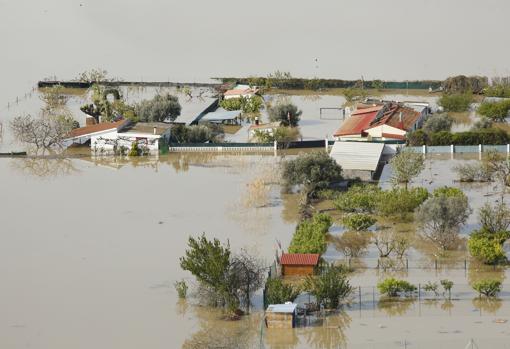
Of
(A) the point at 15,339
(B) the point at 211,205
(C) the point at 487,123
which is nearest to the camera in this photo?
(A) the point at 15,339

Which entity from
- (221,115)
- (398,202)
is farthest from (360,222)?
(221,115)

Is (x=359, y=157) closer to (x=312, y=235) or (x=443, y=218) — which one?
(x=443, y=218)

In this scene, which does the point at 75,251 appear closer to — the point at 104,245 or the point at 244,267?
the point at 104,245

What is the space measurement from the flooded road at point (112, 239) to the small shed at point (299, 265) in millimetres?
1312

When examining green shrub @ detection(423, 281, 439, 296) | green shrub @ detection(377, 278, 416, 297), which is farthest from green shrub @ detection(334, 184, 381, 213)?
green shrub @ detection(377, 278, 416, 297)

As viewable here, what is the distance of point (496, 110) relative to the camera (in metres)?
38.8

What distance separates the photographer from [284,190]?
2825 centimetres

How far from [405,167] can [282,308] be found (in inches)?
420

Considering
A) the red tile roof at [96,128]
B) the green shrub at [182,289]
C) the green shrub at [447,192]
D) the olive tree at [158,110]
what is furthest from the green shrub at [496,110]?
the green shrub at [182,289]

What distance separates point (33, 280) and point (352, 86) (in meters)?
28.7

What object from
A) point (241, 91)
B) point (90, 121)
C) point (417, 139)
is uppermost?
point (241, 91)

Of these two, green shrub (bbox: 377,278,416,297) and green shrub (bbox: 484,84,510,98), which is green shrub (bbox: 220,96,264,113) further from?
green shrub (bbox: 377,278,416,297)

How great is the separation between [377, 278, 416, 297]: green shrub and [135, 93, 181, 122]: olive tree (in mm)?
19688

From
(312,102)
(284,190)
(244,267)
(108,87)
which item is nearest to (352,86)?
(312,102)
